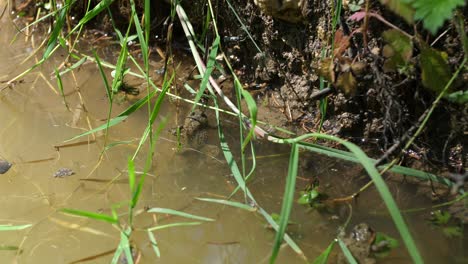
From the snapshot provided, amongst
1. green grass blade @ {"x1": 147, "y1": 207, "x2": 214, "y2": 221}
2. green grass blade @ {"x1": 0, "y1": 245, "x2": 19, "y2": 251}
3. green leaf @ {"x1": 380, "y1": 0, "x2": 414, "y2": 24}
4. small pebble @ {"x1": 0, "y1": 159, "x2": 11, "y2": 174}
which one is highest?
green leaf @ {"x1": 380, "y1": 0, "x2": 414, "y2": 24}

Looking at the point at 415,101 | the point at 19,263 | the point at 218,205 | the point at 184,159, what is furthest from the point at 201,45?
the point at 19,263

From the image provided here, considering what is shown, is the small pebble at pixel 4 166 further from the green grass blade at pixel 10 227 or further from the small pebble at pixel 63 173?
the green grass blade at pixel 10 227

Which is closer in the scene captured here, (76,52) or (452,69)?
(452,69)

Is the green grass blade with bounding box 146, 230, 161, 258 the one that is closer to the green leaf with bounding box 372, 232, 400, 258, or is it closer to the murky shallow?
the murky shallow

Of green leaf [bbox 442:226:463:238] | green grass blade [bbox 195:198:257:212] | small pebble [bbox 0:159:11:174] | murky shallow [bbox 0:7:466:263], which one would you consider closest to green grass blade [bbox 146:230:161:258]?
murky shallow [bbox 0:7:466:263]

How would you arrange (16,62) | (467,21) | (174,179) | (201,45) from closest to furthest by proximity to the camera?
(467,21)
(174,179)
(201,45)
(16,62)

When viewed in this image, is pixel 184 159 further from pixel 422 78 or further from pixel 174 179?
pixel 422 78

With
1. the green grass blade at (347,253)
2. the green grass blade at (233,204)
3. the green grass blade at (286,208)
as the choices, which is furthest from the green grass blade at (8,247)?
the green grass blade at (347,253)
